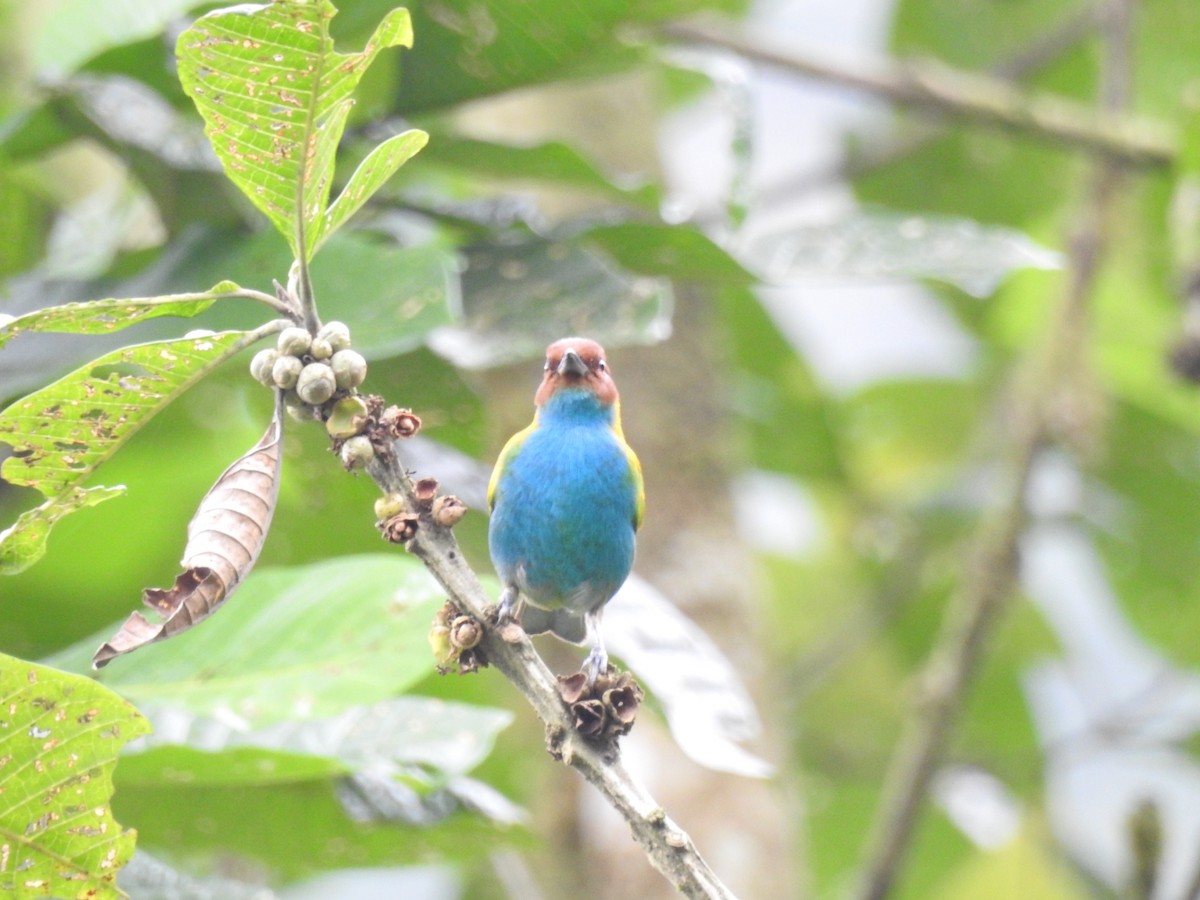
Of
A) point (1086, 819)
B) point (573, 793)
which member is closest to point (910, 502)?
point (573, 793)

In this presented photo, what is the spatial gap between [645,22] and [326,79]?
1171 millimetres

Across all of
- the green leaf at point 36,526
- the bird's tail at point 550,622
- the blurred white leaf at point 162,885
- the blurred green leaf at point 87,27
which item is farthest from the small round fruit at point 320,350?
the blurred green leaf at point 87,27

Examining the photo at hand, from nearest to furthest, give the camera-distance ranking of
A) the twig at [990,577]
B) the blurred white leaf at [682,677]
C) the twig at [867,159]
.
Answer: the blurred white leaf at [682,677]
the twig at [990,577]
the twig at [867,159]

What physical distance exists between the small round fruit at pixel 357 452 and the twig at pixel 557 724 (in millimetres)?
20

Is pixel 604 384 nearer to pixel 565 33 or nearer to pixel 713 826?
pixel 565 33

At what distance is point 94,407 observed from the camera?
1.15 m

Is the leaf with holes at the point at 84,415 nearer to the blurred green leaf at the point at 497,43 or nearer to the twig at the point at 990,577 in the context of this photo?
the blurred green leaf at the point at 497,43

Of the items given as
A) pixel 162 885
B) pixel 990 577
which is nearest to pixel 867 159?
pixel 990 577

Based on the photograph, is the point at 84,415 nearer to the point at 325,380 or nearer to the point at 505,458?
the point at 325,380

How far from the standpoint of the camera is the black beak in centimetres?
126

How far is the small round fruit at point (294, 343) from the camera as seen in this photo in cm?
105

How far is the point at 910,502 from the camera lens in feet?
14.6

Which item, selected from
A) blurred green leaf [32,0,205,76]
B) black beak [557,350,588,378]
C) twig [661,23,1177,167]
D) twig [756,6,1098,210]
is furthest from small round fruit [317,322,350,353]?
twig [756,6,1098,210]

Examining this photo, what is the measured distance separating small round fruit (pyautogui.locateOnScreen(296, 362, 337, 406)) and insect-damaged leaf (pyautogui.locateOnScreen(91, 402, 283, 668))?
7cm
